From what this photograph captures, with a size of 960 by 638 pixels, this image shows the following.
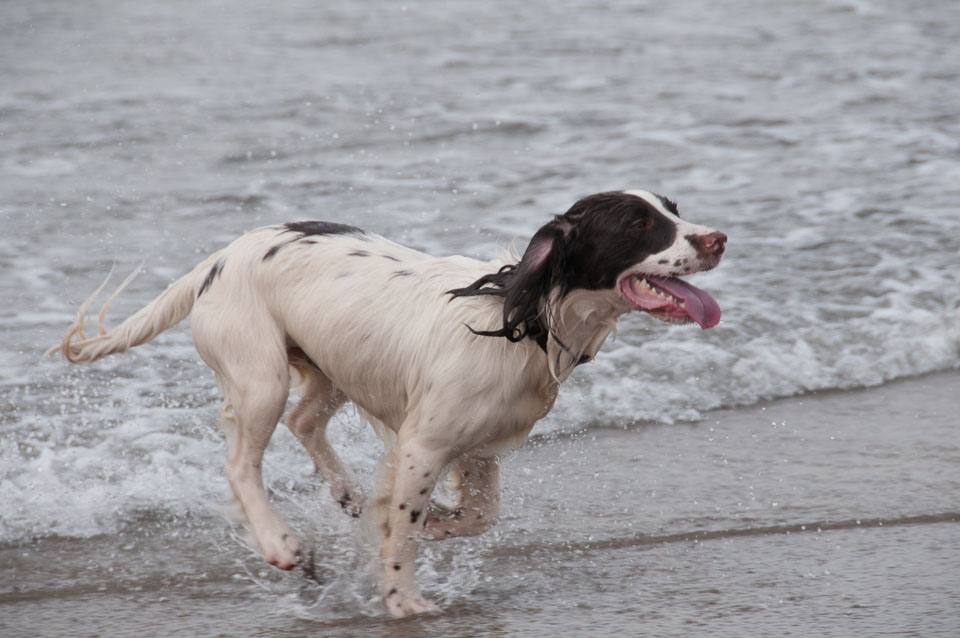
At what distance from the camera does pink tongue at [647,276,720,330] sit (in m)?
3.34

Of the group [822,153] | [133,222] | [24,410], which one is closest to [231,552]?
[24,410]

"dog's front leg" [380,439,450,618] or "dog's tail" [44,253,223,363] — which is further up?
"dog's tail" [44,253,223,363]

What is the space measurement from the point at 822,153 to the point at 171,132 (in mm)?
5374

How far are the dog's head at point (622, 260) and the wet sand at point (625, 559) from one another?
0.96 meters

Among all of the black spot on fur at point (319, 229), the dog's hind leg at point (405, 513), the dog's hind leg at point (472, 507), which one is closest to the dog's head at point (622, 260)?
the dog's hind leg at point (405, 513)

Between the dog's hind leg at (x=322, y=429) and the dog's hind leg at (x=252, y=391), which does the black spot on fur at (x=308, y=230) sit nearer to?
the dog's hind leg at (x=252, y=391)

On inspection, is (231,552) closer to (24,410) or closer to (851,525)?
(24,410)

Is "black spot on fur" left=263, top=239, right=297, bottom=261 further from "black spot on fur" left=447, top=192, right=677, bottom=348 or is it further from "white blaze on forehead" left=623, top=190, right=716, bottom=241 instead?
"white blaze on forehead" left=623, top=190, right=716, bottom=241

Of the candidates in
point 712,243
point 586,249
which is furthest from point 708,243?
point 586,249

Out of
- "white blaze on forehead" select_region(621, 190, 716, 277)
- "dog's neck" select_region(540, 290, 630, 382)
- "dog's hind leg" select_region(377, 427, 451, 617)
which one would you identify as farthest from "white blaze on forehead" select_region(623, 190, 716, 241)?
"dog's hind leg" select_region(377, 427, 451, 617)

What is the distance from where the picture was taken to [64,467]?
490 cm

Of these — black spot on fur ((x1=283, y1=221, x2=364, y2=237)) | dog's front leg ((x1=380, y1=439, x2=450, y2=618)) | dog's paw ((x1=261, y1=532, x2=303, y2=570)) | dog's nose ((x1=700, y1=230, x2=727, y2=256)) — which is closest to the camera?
dog's nose ((x1=700, y1=230, x2=727, y2=256))

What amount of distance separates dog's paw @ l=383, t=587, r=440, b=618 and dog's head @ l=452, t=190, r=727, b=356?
918 millimetres

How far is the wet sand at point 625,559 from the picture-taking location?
370 centimetres
